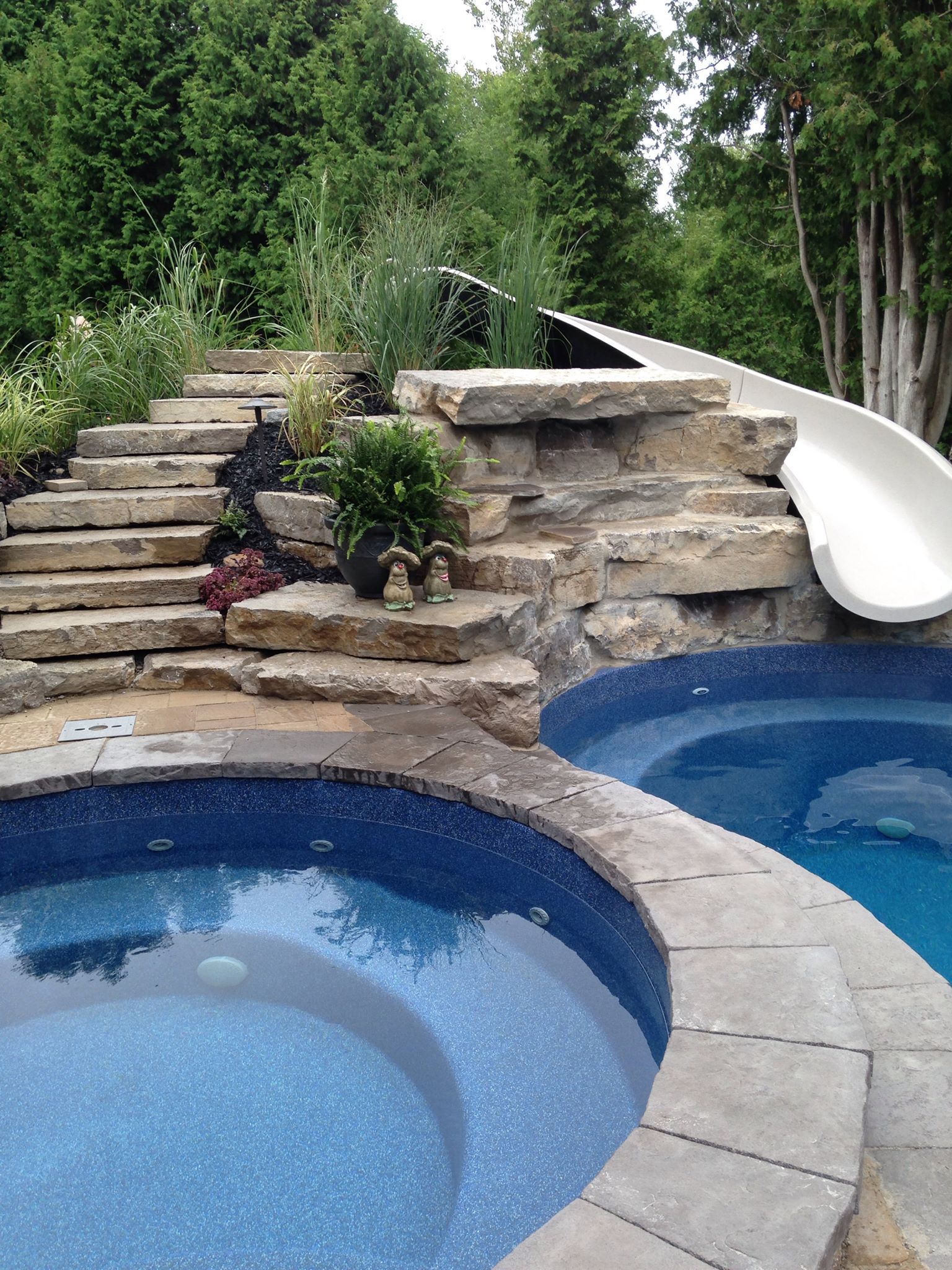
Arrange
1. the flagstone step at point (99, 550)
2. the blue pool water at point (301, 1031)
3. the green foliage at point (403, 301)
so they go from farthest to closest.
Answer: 1. the green foliage at point (403, 301)
2. the flagstone step at point (99, 550)
3. the blue pool water at point (301, 1031)

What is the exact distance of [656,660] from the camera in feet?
17.1

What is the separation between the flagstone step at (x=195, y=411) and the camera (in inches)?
239

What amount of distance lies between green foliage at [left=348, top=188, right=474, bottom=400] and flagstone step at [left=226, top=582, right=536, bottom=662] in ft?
6.53

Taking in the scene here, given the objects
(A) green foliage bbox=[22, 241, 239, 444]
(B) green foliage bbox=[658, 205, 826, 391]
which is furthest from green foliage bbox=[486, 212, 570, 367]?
(B) green foliage bbox=[658, 205, 826, 391]

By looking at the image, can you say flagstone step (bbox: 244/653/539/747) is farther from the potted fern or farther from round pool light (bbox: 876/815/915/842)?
round pool light (bbox: 876/815/915/842)

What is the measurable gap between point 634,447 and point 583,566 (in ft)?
3.42

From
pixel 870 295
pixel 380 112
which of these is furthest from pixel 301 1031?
pixel 870 295

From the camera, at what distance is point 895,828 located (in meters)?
3.68

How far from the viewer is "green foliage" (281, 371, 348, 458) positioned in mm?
5461

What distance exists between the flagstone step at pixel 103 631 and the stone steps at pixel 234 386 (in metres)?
2.21

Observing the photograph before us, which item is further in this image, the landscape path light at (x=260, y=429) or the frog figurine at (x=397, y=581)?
the landscape path light at (x=260, y=429)

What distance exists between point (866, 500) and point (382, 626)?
326 centimetres

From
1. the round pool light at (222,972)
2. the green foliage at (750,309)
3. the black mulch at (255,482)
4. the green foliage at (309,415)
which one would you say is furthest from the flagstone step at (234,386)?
the green foliage at (750,309)

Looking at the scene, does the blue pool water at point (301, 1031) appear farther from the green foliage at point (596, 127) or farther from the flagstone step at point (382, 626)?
the green foliage at point (596, 127)
